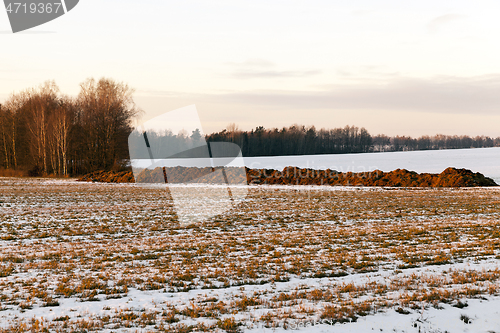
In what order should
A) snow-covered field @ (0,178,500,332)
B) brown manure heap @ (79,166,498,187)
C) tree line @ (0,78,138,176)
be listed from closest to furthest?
snow-covered field @ (0,178,500,332) < brown manure heap @ (79,166,498,187) < tree line @ (0,78,138,176)

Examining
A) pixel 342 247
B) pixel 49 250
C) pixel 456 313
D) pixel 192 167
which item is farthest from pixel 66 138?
pixel 456 313

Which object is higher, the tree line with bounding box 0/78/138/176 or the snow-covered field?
the tree line with bounding box 0/78/138/176

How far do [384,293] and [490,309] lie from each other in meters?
1.61

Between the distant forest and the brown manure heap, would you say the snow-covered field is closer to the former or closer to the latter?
the brown manure heap

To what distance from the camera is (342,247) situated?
35.2ft

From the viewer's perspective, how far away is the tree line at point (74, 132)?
55.6m

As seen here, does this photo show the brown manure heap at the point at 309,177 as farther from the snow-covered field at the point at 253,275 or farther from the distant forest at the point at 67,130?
the snow-covered field at the point at 253,275

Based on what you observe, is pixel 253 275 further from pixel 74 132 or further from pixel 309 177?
pixel 74 132

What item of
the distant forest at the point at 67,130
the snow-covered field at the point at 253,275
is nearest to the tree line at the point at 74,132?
the distant forest at the point at 67,130

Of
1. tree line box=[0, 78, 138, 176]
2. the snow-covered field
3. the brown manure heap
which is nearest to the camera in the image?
the snow-covered field

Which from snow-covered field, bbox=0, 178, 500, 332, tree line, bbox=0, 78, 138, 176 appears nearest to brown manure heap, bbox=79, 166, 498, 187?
tree line, bbox=0, 78, 138, 176

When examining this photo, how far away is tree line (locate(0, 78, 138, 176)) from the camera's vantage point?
182 feet

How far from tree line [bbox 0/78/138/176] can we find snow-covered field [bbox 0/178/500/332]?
42003mm

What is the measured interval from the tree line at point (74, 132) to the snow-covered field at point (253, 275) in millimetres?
42003
